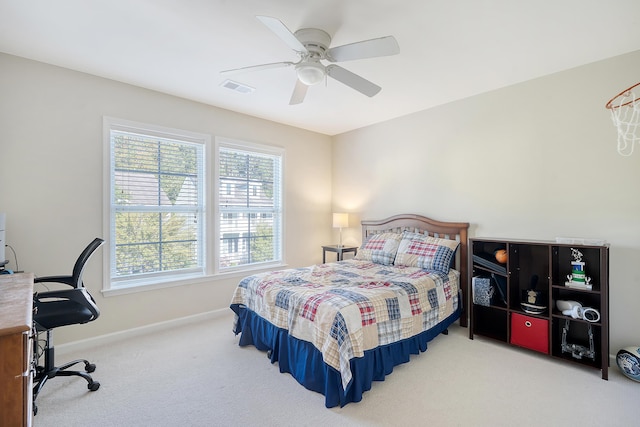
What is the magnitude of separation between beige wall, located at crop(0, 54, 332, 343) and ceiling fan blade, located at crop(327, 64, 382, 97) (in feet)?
6.88

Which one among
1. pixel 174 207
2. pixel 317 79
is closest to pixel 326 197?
pixel 174 207

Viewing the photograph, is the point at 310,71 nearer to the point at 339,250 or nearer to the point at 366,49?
the point at 366,49

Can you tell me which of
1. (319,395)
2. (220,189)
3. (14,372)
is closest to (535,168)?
(319,395)

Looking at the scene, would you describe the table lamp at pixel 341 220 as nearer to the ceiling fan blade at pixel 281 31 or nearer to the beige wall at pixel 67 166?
the beige wall at pixel 67 166

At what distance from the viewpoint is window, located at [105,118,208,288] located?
313 cm

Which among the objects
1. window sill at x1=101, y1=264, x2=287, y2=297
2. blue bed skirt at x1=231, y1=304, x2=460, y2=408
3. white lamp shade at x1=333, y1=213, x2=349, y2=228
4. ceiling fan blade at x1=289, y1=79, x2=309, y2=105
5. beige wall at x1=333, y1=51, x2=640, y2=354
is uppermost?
ceiling fan blade at x1=289, y1=79, x2=309, y2=105

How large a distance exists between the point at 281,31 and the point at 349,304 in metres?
1.86

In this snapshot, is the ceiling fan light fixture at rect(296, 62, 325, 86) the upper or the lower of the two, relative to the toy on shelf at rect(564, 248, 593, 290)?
upper

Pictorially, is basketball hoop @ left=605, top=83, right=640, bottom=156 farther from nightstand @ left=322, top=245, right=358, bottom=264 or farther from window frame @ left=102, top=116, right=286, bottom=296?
window frame @ left=102, top=116, right=286, bottom=296

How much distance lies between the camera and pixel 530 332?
2738 millimetres

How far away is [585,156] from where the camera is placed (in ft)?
8.99

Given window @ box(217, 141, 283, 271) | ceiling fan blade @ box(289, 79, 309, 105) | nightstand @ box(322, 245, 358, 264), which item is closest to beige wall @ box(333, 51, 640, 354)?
nightstand @ box(322, 245, 358, 264)

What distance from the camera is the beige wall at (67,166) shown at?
8.47ft

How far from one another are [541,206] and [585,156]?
0.57 meters
